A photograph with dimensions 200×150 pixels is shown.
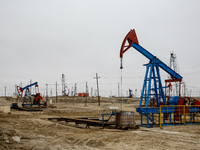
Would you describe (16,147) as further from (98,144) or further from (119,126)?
(119,126)

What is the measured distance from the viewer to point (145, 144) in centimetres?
798

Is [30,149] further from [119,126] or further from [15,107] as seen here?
[15,107]

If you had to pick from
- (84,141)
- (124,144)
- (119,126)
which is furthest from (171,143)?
(119,126)

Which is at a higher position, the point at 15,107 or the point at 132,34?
the point at 132,34

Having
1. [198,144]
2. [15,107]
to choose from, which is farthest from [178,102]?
[15,107]

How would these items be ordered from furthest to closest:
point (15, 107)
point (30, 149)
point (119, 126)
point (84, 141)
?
point (15, 107) → point (119, 126) → point (84, 141) → point (30, 149)

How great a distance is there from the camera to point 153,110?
13141 millimetres

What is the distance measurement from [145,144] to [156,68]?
7.64 m

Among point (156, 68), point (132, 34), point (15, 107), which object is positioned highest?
point (132, 34)

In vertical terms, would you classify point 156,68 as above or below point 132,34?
below

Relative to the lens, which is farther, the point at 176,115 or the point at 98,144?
the point at 176,115

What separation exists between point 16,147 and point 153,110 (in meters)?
8.51

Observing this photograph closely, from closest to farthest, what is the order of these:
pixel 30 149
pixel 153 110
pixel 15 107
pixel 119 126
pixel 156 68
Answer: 1. pixel 30 149
2. pixel 119 126
3. pixel 153 110
4. pixel 156 68
5. pixel 15 107

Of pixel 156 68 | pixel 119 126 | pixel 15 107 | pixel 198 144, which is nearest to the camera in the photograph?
pixel 198 144
